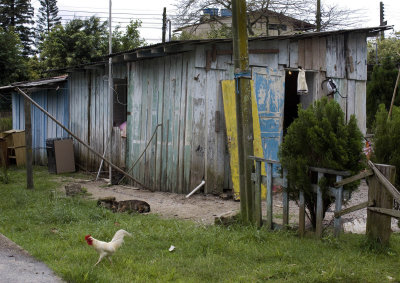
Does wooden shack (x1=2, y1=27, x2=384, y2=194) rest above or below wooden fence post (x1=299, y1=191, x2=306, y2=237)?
above

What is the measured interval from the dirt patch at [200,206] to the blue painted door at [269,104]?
3.87 feet

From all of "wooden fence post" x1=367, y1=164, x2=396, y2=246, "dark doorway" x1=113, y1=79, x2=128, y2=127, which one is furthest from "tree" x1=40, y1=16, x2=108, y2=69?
"wooden fence post" x1=367, y1=164, x2=396, y2=246

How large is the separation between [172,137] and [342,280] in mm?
6403

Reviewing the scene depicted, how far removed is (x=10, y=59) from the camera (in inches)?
796

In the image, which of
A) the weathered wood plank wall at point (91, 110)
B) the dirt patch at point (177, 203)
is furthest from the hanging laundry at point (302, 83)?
the weathered wood plank wall at point (91, 110)

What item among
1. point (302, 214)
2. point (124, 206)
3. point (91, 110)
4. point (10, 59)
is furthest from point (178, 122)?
point (10, 59)

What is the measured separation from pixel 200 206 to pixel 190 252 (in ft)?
11.2

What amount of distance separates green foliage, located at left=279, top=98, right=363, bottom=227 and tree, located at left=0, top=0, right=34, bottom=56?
31.3m

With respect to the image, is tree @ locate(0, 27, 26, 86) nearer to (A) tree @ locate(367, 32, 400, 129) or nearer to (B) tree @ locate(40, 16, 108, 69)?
(B) tree @ locate(40, 16, 108, 69)

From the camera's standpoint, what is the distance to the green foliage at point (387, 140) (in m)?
5.32

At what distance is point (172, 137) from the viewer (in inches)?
390

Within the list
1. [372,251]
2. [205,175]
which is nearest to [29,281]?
[372,251]

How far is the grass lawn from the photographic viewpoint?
416 centimetres

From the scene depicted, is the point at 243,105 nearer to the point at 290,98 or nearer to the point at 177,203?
the point at 177,203
